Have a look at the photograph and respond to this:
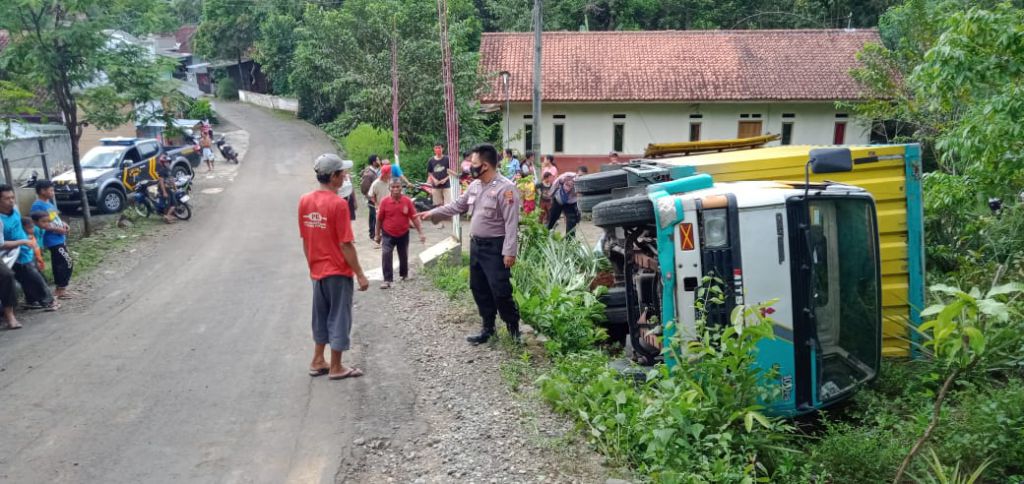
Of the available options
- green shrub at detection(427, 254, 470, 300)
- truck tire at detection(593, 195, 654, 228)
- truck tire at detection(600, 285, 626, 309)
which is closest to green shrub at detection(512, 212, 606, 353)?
truck tire at detection(600, 285, 626, 309)

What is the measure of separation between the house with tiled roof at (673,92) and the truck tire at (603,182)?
18412 mm

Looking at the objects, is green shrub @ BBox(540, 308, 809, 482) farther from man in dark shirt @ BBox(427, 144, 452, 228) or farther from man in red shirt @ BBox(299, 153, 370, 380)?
man in dark shirt @ BBox(427, 144, 452, 228)

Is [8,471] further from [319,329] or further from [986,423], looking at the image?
[986,423]

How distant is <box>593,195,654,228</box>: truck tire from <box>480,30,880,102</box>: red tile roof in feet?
63.8

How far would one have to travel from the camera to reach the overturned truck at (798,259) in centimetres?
504

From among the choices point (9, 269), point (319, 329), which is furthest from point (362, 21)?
point (319, 329)

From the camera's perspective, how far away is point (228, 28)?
47.8 metres

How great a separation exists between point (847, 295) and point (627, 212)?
178cm

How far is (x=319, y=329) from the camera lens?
19.2ft

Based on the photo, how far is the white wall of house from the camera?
2630 centimetres

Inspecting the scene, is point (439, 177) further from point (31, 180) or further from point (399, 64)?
point (31, 180)

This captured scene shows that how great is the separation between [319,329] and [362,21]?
18612 millimetres

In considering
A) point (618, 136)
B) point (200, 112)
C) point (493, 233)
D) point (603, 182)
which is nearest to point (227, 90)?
point (200, 112)

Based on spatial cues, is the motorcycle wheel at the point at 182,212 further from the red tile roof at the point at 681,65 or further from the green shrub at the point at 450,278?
the red tile roof at the point at 681,65
